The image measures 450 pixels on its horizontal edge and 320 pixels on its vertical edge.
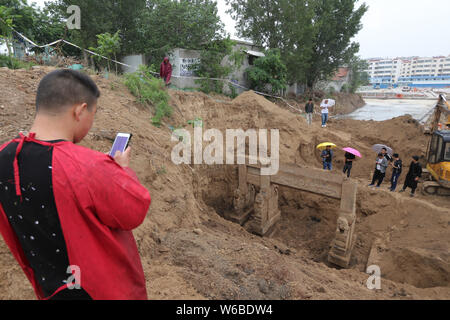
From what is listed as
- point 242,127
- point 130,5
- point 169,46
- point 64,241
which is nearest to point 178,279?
point 64,241

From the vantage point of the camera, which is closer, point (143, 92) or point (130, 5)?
point (143, 92)

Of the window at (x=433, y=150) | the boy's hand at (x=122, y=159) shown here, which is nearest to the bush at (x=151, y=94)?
the boy's hand at (x=122, y=159)

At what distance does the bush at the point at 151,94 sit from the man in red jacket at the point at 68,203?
20.3 ft

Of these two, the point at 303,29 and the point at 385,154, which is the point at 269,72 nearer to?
the point at 303,29

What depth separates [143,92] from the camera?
25.4ft

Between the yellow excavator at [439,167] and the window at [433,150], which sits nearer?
the yellow excavator at [439,167]

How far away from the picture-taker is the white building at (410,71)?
7812 centimetres

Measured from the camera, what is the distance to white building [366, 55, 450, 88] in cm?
7812

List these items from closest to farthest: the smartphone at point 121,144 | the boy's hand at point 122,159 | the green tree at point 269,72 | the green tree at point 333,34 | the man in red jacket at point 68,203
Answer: the man in red jacket at point 68,203 < the boy's hand at point 122,159 < the smartphone at point 121,144 < the green tree at point 269,72 < the green tree at point 333,34

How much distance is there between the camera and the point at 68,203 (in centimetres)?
110

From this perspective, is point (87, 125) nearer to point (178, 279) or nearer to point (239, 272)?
point (178, 279)

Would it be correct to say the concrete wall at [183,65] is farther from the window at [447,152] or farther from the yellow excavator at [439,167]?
the window at [447,152]

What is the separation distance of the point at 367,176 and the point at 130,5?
1618 centimetres

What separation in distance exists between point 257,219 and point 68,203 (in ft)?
23.5
